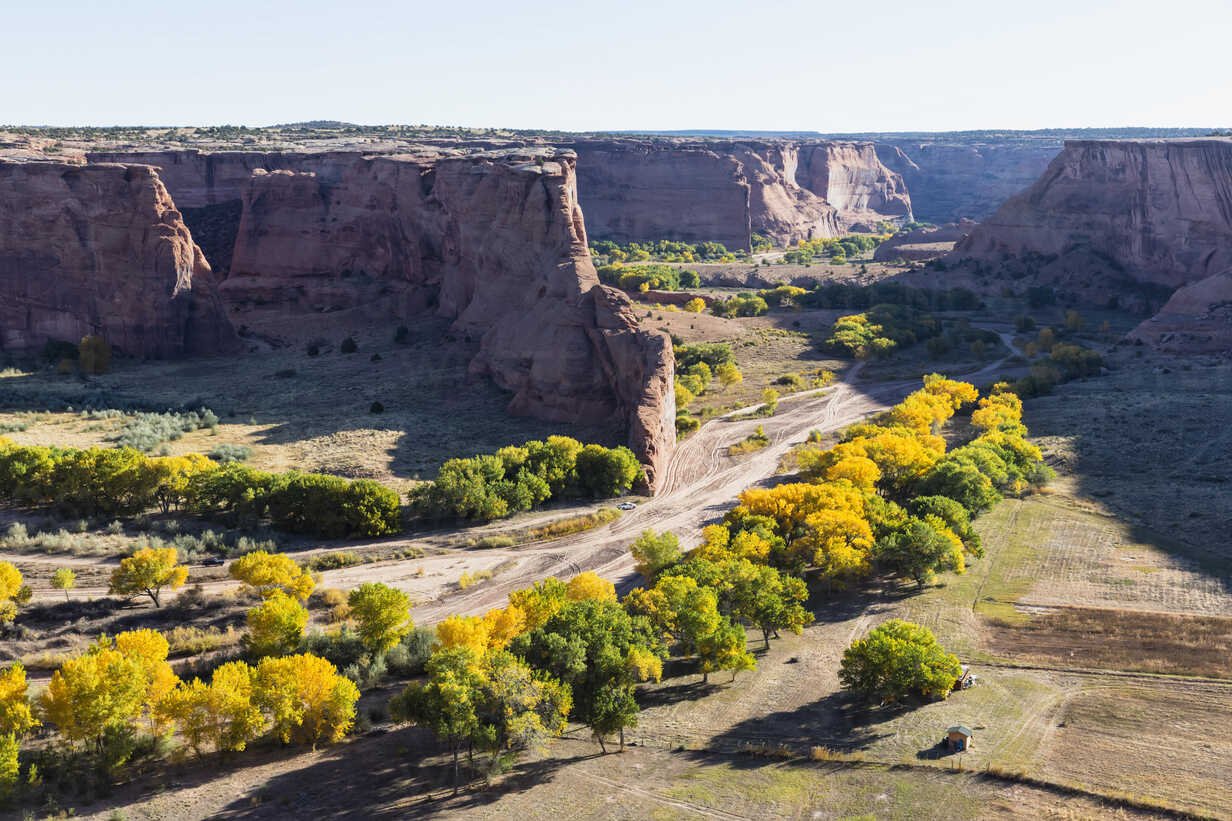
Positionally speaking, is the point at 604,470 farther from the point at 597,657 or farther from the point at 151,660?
the point at 151,660

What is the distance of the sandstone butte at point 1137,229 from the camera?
100375 mm

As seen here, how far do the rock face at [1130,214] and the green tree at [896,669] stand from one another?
94896 mm

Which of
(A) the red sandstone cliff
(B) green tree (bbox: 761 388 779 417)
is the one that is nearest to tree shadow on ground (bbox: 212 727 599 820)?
(B) green tree (bbox: 761 388 779 417)

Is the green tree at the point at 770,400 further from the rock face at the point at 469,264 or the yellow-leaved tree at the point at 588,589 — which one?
the yellow-leaved tree at the point at 588,589

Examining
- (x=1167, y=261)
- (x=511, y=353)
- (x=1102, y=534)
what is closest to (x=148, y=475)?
(x=511, y=353)

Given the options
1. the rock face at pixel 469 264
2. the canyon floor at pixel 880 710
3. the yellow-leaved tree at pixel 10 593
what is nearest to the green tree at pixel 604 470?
the canyon floor at pixel 880 710

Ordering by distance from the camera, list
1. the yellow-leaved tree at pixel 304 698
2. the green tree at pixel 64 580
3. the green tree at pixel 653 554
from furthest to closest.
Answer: the green tree at pixel 653 554 < the green tree at pixel 64 580 < the yellow-leaved tree at pixel 304 698

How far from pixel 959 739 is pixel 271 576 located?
28482mm

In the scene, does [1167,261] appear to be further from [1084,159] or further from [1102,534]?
[1102,534]

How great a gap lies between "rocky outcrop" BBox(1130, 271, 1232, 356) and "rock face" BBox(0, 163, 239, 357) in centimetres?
9406

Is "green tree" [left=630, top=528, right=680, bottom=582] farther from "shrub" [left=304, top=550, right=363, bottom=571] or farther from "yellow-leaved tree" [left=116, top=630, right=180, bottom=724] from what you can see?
"yellow-leaved tree" [left=116, top=630, right=180, bottom=724]

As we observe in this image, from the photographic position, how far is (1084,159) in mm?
136000

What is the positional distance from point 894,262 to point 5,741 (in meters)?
154

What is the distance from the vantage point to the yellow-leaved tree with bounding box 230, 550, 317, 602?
41.9 meters
